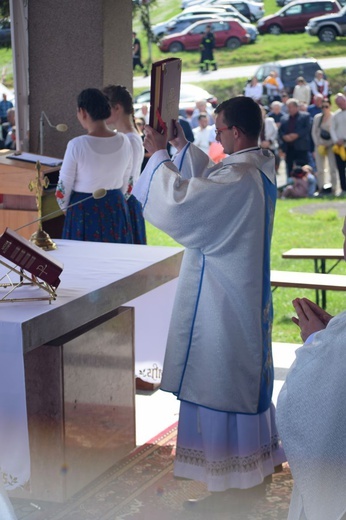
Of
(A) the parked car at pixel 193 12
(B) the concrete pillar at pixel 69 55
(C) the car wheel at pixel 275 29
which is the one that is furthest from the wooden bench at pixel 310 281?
(C) the car wheel at pixel 275 29

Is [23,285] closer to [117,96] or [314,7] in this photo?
[117,96]

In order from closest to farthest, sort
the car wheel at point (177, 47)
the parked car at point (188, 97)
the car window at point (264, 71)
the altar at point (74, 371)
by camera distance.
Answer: the altar at point (74, 371) → the parked car at point (188, 97) → the car window at point (264, 71) → the car wheel at point (177, 47)

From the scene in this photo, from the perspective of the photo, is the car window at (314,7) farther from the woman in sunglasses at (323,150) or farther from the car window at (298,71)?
the woman in sunglasses at (323,150)

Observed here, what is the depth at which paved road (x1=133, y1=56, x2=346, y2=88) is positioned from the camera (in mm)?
22766

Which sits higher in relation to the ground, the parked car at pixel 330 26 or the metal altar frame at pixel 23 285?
the parked car at pixel 330 26

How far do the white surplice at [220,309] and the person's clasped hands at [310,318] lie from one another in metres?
1.38

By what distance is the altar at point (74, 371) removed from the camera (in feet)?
11.6

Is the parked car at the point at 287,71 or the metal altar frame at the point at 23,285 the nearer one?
the metal altar frame at the point at 23,285

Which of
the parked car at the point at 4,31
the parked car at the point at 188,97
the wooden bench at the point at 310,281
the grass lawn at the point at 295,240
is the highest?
the parked car at the point at 4,31

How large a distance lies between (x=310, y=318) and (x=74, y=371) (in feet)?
5.57

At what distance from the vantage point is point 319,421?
2340 millimetres

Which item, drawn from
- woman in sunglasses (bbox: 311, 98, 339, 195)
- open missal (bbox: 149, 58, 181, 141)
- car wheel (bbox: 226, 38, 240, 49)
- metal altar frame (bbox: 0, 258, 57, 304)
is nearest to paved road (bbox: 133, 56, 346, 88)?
car wheel (bbox: 226, 38, 240, 49)

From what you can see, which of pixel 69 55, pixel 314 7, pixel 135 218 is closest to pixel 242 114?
pixel 135 218

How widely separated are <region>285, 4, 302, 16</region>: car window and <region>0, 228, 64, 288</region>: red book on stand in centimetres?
2185
